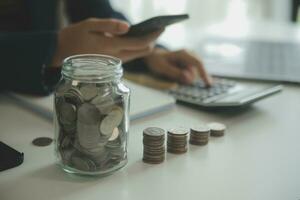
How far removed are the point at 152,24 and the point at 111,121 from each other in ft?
0.88

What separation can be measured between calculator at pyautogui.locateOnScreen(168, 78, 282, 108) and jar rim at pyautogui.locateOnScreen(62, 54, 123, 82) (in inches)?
10.7

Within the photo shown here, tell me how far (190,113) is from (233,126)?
8 cm

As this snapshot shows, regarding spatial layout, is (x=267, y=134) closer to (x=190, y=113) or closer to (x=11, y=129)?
(x=190, y=113)

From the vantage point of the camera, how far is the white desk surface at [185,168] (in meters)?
0.58

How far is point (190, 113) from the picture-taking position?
33.1 inches

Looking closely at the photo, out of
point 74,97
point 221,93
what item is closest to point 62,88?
point 74,97

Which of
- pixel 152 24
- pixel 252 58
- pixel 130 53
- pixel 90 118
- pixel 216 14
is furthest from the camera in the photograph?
pixel 216 14

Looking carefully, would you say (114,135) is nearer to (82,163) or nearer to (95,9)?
(82,163)

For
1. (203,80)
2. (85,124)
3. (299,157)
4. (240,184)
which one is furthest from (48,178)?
(203,80)

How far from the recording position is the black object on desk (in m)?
0.62

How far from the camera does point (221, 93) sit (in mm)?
900

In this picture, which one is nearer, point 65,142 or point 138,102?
point 65,142

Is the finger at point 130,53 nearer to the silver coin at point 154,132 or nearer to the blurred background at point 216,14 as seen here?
the silver coin at point 154,132

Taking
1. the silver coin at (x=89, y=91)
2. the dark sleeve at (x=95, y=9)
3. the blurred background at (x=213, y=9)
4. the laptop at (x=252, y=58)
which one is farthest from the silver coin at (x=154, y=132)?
the blurred background at (x=213, y=9)
